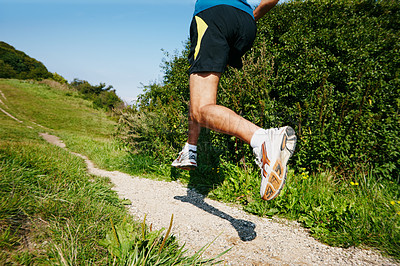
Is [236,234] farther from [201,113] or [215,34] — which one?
[215,34]

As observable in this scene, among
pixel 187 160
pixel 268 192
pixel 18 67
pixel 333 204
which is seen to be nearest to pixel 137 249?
pixel 268 192

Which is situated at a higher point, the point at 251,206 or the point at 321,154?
the point at 321,154

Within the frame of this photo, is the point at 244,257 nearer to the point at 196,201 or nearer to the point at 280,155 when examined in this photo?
the point at 280,155

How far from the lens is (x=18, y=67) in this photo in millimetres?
41625

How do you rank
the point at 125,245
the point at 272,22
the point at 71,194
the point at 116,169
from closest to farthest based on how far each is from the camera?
the point at 125,245
the point at 71,194
the point at 116,169
the point at 272,22

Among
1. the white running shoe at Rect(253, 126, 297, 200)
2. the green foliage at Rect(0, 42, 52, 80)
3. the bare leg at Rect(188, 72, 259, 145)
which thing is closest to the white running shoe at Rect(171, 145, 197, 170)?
the bare leg at Rect(188, 72, 259, 145)

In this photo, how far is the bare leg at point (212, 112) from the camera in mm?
1532

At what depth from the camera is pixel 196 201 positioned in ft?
8.81

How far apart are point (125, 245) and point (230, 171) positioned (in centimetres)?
205

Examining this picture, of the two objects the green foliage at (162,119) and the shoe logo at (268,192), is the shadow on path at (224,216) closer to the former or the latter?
the shoe logo at (268,192)

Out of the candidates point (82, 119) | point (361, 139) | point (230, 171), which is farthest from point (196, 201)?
point (82, 119)

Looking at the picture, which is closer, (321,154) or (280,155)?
(280,155)

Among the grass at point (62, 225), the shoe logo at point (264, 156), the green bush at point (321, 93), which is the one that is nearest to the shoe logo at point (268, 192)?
the shoe logo at point (264, 156)

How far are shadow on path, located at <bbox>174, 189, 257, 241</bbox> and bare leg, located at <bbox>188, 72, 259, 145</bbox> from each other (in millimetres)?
857
